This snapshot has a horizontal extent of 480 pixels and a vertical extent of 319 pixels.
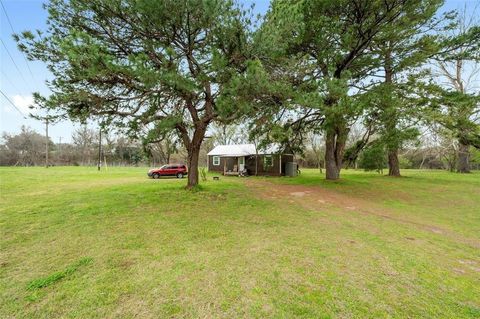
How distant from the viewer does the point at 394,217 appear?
299 inches

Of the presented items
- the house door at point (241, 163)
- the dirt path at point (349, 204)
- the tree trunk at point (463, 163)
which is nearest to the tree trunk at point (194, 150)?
the dirt path at point (349, 204)

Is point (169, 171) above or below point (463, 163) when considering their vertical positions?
below

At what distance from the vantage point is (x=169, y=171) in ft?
66.6

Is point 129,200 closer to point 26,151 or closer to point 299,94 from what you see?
point 299,94

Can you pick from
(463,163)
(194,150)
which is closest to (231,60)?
(194,150)

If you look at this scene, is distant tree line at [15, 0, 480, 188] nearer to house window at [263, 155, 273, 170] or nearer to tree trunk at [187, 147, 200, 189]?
tree trunk at [187, 147, 200, 189]

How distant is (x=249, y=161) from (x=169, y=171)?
731 centimetres

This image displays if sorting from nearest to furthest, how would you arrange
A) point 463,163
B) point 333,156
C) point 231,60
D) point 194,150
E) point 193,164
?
point 231,60 < point 194,150 < point 193,164 < point 333,156 < point 463,163

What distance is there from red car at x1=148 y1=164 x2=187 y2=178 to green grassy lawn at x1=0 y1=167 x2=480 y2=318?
11618 millimetres

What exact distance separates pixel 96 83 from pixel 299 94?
627cm

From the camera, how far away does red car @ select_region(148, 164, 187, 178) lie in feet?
64.8

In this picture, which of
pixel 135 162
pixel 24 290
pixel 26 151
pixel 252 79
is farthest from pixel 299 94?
pixel 26 151

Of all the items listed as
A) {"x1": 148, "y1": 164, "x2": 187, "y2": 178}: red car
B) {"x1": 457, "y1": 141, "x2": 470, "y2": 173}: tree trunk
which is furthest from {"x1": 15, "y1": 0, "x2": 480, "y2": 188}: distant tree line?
{"x1": 457, "y1": 141, "x2": 470, "y2": 173}: tree trunk

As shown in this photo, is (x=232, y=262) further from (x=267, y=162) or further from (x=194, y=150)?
(x=267, y=162)
